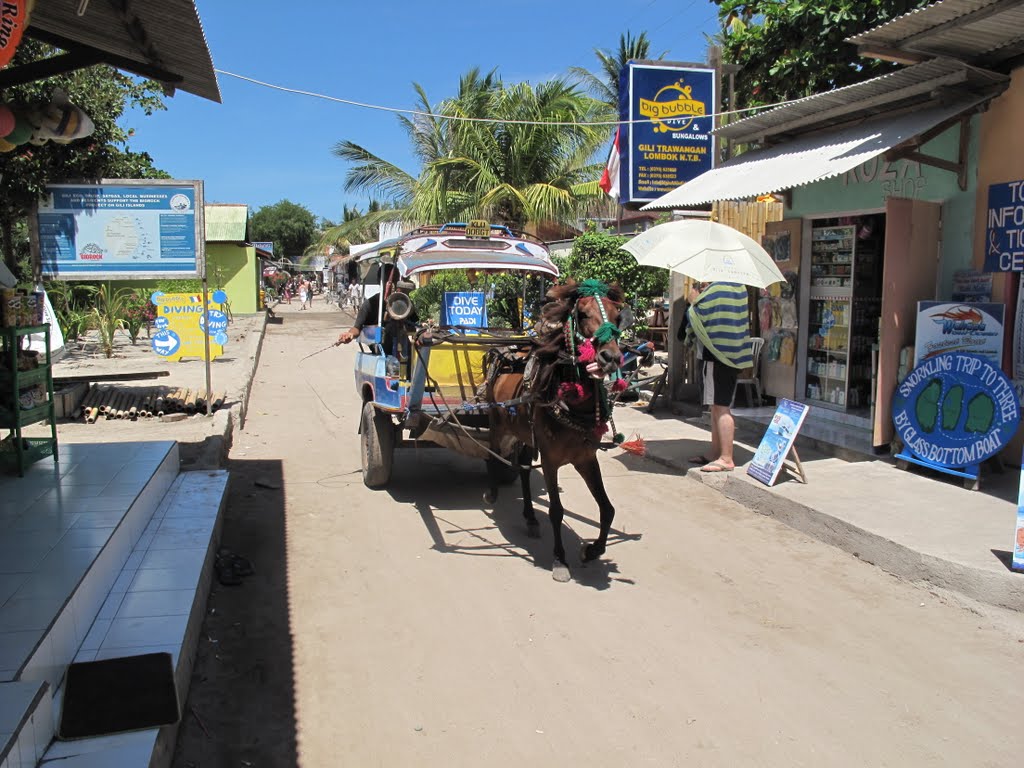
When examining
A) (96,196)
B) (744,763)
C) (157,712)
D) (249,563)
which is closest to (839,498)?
(744,763)

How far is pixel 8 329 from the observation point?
18.8 ft

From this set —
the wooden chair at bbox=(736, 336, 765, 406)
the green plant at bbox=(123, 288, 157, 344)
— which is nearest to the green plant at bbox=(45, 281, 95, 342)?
the green plant at bbox=(123, 288, 157, 344)

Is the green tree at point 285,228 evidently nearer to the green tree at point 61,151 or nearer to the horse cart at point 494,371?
the green tree at point 61,151

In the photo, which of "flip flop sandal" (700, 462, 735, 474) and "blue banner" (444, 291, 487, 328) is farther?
"blue banner" (444, 291, 487, 328)

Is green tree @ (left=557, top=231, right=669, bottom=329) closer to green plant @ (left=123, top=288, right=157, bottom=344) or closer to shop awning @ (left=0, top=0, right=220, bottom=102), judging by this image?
shop awning @ (left=0, top=0, right=220, bottom=102)

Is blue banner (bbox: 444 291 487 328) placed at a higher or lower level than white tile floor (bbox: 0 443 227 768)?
higher

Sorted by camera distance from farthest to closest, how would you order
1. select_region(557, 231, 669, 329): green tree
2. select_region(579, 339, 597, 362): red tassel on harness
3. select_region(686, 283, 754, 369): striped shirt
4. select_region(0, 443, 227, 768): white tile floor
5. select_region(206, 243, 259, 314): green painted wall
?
select_region(206, 243, 259, 314): green painted wall < select_region(557, 231, 669, 329): green tree < select_region(686, 283, 754, 369): striped shirt < select_region(579, 339, 597, 362): red tassel on harness < select_region(0, 443, 227, 768): white tile floor

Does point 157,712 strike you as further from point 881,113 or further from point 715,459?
point 881,113

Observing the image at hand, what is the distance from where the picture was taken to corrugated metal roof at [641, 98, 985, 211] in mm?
6837

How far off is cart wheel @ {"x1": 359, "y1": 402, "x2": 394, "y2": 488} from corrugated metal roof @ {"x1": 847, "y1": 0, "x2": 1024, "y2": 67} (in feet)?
17.6

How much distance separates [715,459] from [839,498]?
163 cm

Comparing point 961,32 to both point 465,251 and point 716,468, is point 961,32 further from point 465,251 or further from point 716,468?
point 465,251

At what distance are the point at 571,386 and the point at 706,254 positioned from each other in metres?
2.86

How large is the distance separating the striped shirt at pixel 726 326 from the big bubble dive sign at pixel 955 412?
1493mm
